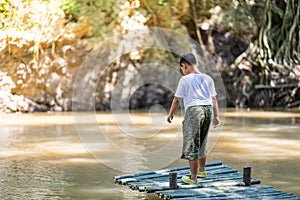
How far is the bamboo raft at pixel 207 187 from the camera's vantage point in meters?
5.05

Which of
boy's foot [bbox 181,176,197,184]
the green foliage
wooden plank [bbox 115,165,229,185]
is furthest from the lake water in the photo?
the green foliage

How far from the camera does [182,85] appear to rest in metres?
5.53

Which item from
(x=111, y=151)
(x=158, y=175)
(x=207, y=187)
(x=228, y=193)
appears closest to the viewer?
(x=228, y=193)

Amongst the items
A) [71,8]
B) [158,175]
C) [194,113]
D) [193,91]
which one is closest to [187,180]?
[158,175]

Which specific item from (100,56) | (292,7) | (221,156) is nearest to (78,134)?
(221,156)

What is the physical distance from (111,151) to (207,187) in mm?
3092

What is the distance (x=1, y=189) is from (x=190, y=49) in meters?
11.1

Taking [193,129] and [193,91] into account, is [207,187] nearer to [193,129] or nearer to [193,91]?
[193,129]

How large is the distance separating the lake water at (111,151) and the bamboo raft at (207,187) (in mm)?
127

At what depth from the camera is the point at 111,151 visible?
8.35 m

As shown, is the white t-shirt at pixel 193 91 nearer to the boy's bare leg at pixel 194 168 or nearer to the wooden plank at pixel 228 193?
the boy's bare leg at pixel 194 168

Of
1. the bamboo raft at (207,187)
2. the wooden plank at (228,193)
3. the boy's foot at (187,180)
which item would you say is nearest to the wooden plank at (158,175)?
the bamboo raft at (207,187)

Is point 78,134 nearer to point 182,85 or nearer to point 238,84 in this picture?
point 182,85

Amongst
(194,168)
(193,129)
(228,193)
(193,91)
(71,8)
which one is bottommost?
(228,193)
